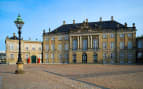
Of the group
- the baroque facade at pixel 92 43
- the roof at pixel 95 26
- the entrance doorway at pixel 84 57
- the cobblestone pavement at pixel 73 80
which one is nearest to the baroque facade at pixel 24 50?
the baroque facade at pixel 92 43

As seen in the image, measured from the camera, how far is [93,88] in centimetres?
754

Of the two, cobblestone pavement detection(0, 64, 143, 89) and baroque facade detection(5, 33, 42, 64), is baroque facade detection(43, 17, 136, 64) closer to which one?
baroque facade detection(5, 33, 42, 64)

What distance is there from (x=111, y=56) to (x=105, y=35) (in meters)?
5.53

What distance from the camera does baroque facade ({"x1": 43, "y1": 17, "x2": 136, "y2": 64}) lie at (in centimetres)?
3294

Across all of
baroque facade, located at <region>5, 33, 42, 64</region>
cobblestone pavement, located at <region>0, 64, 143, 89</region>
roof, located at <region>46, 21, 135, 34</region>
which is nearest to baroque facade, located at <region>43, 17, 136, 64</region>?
roof, located at <region>46, 21, 135, 34</region>

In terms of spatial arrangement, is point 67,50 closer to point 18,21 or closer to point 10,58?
point 10,58

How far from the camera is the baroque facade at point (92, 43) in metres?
32.9

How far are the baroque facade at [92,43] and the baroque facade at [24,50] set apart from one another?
235 centimetres

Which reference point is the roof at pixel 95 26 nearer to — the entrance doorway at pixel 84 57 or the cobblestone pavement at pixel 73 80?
the entrance doorway at pixel 84 57

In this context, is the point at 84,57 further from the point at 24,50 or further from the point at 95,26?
the point at 24,50

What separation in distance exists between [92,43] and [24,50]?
64.5 ft

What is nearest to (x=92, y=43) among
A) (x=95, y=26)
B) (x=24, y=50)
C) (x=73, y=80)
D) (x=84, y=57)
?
(x=84, y=57)

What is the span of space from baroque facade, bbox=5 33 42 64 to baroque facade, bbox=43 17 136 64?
2352 millimetres

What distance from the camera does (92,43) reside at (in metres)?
35.5
